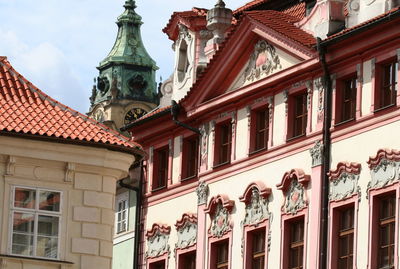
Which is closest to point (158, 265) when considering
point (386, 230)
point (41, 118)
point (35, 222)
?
point (386, 230)

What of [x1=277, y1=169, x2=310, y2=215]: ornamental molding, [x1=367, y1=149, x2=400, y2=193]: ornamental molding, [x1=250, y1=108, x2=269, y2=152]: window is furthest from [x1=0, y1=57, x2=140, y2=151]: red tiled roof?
[x1=250, y1=108, x2=269, y2=152]: window

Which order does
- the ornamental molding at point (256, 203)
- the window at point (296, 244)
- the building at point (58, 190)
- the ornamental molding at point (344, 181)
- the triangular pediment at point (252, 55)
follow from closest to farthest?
the building at point (58, 190), the ornamental molding at point (344, 181), the window at point (296, 244), the triangular pediment at point (252, 55), the ornamental molding at point (256, 203)

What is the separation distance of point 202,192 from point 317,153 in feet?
21.2

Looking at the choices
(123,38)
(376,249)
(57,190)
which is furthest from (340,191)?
(123,38)

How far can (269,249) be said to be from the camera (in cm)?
5753

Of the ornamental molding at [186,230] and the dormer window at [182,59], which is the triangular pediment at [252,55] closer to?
the dormer window at [182,59]

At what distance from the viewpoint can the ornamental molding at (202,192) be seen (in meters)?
61.2

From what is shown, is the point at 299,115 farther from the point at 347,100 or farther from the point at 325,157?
the point at 347,100

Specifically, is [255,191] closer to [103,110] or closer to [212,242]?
[212,242]

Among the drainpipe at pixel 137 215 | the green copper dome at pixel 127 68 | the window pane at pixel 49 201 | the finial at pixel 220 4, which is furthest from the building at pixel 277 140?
the green copper dome at pixel 127 68

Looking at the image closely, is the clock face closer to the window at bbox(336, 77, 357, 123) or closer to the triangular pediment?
the triangular pediment

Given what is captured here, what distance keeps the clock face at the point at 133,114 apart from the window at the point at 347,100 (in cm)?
3742

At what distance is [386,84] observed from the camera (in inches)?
2110

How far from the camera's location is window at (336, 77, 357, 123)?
5494cm
